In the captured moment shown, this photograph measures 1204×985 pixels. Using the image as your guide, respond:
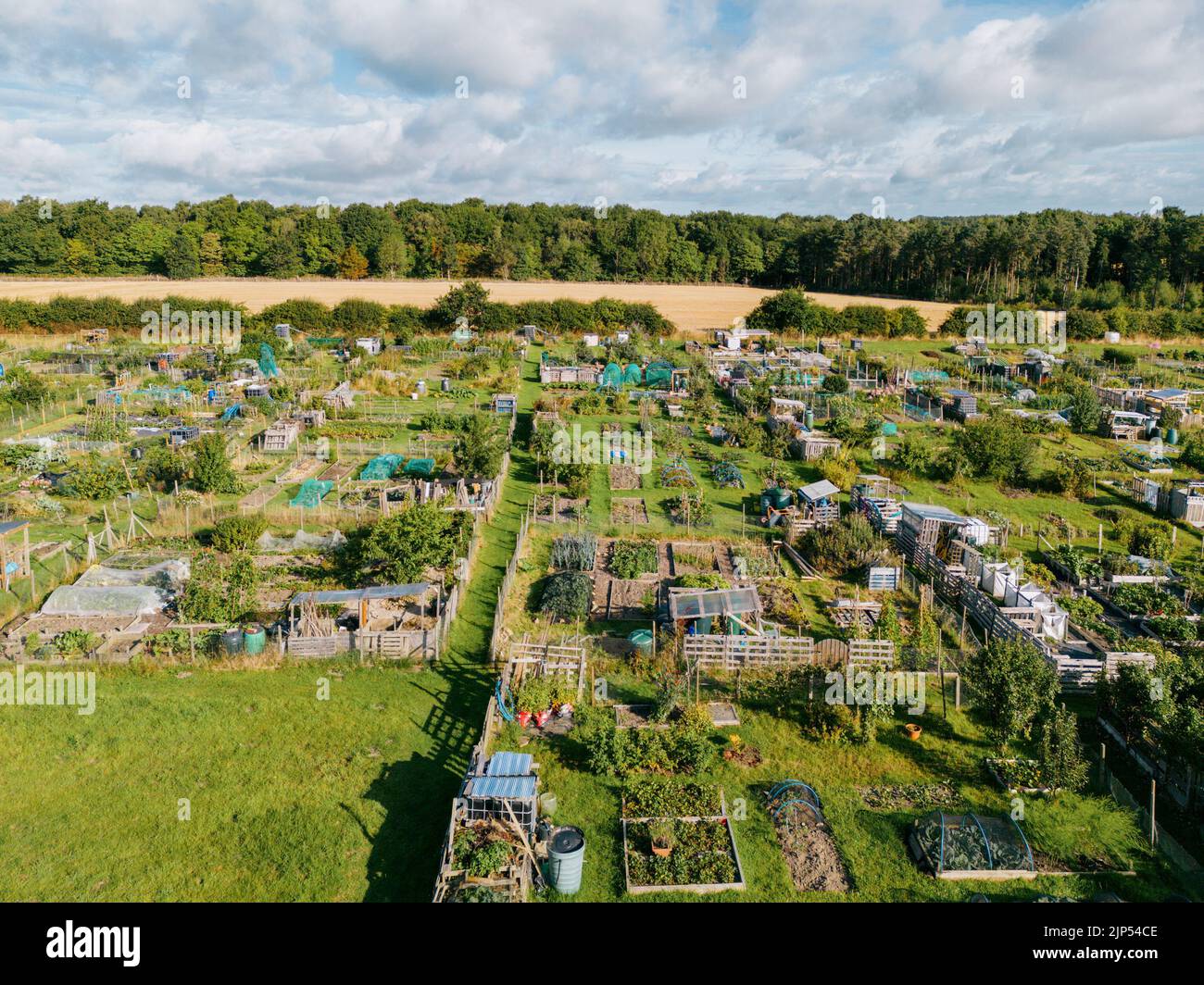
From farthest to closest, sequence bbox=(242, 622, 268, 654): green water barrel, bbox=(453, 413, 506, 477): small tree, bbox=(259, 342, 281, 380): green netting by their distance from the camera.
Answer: bbox=(259, 342, 281, 380): green netting < bbox=(453, 413, 506, 477): small tree < bbox=(242, 622, 268, 654): green water barrel

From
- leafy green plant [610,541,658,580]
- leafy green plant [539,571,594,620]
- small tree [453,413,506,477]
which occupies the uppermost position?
small tree [453,413,506,477]

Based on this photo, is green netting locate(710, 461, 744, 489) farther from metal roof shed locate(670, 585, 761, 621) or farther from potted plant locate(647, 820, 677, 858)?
potted plant locate(647, 820, 677, 858)

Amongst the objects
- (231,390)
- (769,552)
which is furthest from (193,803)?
(231,390)

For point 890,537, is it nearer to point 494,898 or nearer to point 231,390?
point 494,898

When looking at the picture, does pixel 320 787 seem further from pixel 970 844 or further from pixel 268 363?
pixel 268 363

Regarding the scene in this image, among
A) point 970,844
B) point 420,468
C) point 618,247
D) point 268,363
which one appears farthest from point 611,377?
point 618,247

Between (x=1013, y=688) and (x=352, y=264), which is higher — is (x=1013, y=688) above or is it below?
below

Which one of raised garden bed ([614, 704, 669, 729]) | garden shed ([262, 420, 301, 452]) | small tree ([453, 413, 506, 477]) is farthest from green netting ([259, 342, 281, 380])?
raised garden bed ([614, 704, 669, 729])
